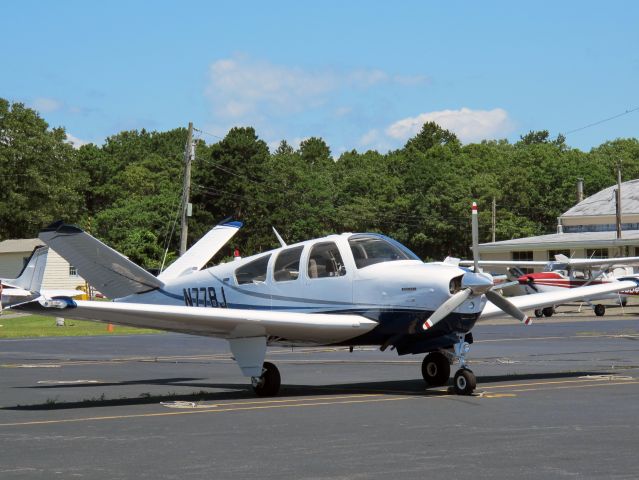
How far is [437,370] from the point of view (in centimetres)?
1698

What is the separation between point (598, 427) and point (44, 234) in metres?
9.27

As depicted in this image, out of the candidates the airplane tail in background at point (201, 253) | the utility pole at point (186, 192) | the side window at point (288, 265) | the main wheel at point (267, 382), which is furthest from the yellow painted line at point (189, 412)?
the utility pole at point (186, 192)

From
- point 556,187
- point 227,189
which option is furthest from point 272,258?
point 556,187

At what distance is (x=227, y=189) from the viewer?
340ft

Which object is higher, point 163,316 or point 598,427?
point 163,316

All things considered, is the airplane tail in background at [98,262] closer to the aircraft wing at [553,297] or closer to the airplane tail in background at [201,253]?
the airplane tail in background at [201,253]

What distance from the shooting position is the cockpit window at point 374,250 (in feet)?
53.8

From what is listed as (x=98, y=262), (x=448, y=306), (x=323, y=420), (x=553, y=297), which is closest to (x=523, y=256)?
(x=553, y=297)

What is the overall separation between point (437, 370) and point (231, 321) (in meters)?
3.77

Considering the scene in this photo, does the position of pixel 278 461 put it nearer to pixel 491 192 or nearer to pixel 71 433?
pixel 71 433

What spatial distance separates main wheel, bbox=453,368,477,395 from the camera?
1527 cm

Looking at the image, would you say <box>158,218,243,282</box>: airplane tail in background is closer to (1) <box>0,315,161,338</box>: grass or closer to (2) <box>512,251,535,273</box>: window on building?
(1) <box>0,315,161,338</box>: grass

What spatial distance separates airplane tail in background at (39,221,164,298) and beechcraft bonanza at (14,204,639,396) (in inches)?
1.0

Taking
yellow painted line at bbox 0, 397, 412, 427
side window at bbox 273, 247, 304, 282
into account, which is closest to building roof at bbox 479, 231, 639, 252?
side window at bbox 273, 247, 304, 282
